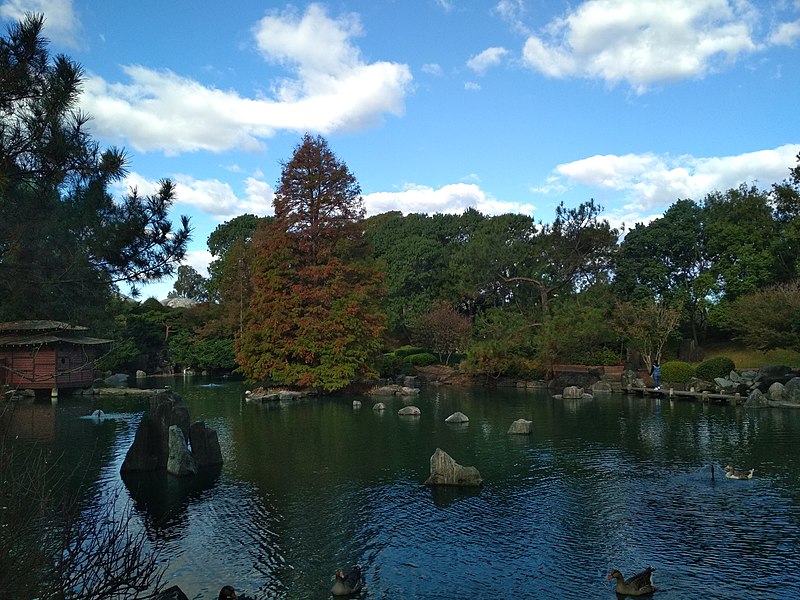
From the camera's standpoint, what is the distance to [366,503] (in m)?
12.3

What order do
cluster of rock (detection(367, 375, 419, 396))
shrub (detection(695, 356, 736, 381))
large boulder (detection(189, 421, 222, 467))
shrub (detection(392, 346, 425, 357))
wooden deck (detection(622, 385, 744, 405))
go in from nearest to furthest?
large boulder (detection(189, 421, 222, 467)) → wooden deck (detection(622, 385, 744, 405)) → shrub (detection(695, 356, 736, 381)) → cluster of rock (detection(367, 375, 419, 396)) → shrub (detection(392, 346, 425, 357))

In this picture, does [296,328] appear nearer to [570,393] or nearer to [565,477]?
[570,393]

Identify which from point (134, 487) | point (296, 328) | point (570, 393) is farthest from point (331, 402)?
point (134, 487)

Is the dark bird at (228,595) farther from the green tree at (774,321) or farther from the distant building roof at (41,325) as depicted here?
the green tree at (774,321)

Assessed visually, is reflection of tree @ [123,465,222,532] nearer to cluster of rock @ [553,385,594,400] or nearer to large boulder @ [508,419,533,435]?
large boulder @ [508,419,533,435]

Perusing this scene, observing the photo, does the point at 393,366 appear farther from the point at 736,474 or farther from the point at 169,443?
the point at 736,474

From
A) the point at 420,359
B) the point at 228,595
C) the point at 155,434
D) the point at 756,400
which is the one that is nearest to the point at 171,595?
the point at 228,595

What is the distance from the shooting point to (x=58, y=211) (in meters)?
9.52

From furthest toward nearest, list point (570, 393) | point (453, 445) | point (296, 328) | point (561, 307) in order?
point (561, 307)
point (296, 328)
point (570, 393)
point (453, 445)

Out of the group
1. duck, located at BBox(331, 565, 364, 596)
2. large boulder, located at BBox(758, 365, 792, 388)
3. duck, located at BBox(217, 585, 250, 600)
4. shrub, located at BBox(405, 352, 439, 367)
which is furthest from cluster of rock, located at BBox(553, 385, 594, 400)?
duck, located at BBox(217, 585, 250, 600)

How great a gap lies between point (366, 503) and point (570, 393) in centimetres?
2001

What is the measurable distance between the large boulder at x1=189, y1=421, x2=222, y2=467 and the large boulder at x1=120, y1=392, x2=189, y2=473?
0.32m

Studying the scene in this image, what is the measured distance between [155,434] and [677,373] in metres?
25.7

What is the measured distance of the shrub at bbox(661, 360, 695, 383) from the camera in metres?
31.2
